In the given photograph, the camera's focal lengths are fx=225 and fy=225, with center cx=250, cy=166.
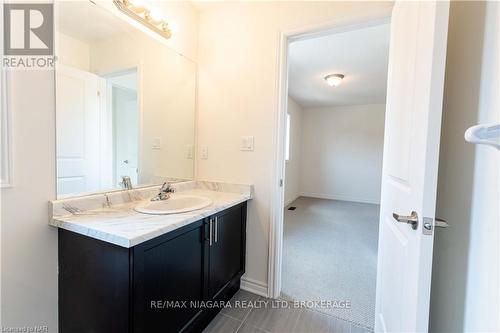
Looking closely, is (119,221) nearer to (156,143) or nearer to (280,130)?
(156,143)

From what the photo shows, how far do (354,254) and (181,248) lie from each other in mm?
2134

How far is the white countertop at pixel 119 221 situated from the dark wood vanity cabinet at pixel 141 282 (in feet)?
0.16

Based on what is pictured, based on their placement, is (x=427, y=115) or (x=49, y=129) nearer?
(x=427, y=115)

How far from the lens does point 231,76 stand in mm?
1853

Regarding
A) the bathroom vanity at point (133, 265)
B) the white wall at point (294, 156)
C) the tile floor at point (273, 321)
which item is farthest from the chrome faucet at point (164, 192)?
the white wall at point (294, 156)

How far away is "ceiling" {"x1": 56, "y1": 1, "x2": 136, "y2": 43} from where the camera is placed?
44.6 inches

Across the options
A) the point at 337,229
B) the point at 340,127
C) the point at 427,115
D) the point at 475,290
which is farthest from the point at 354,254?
the point at 340,127

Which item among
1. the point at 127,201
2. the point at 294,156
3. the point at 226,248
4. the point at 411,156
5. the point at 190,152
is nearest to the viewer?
the point at 411,156

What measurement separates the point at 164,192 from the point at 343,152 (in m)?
4.94

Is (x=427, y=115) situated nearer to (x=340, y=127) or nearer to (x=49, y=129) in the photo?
(x=49, y=129)

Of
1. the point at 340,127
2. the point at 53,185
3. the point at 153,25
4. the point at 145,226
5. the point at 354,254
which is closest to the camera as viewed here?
the point at 145,226

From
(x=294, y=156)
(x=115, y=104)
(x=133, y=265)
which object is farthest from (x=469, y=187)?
(x=294, y=156)

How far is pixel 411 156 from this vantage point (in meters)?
0.86

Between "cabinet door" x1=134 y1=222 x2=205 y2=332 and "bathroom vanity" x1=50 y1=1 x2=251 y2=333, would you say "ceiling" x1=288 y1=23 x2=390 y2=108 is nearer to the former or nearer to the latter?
"bathroom vanity" x1=50 y1=1 x2=251 y2=333
